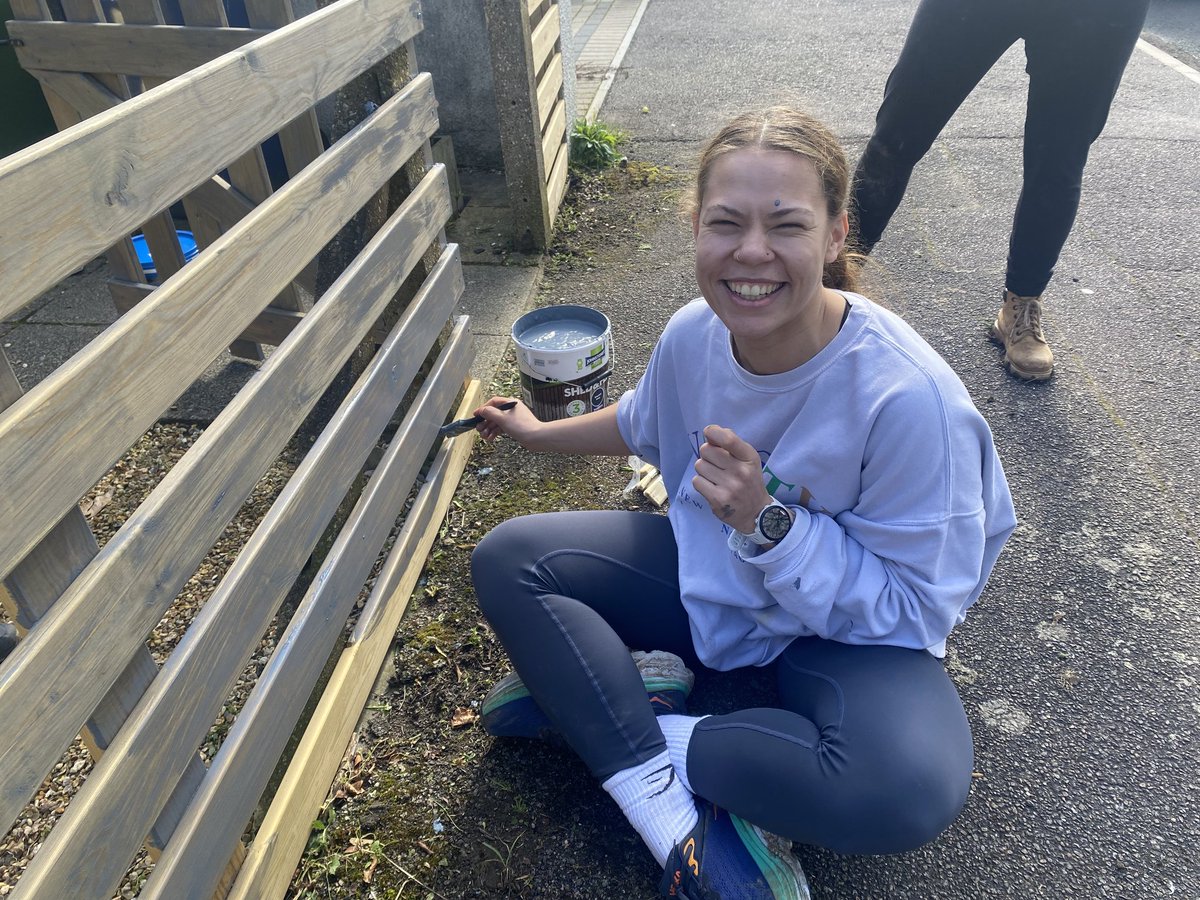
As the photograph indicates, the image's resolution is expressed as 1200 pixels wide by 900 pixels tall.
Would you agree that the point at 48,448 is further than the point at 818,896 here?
No

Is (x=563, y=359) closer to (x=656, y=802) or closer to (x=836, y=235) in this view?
(x=836, y=235)

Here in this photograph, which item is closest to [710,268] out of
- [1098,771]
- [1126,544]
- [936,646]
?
[936,646]

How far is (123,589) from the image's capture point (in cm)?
123

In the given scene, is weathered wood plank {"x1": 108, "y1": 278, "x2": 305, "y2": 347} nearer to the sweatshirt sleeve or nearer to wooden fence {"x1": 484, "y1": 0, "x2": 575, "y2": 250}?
wooden fence {"x1": 484, "y1": 0, "x2": 575, "y2": 250}

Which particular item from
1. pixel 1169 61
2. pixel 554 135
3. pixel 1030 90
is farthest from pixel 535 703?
pixel 1169 61

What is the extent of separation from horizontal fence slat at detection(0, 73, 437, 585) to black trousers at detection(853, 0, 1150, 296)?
6.42ft

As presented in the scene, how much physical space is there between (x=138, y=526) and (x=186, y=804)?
0.53 m

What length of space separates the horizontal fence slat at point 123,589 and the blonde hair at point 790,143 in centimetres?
86

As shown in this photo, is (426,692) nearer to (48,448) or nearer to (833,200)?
(48,448)

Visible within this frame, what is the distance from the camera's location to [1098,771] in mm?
1962

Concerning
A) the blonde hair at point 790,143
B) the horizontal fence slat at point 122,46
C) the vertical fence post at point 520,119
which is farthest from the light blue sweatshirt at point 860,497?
the vertical fence post at point 520,119

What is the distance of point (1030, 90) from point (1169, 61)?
16.7 ft

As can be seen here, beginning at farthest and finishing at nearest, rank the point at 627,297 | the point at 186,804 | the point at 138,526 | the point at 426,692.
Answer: the point at 627,297, the point at 426,692, the point at 186,804, the point at 138,526

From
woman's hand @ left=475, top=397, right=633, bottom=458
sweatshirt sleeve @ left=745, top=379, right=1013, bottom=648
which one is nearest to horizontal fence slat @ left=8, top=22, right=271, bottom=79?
woman's hand @ left=475, top=397, right=633, bottom=458
